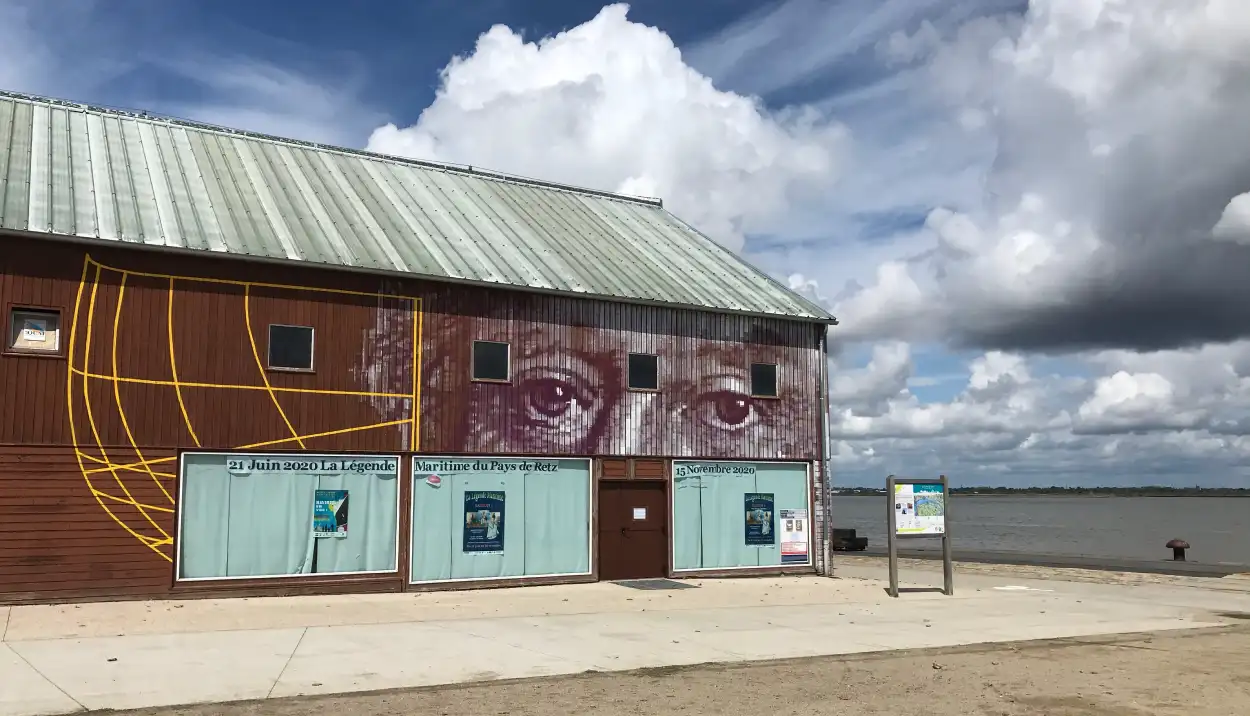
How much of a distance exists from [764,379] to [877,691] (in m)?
15.8

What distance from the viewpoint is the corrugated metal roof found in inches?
806

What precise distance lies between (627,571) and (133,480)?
11050 mm

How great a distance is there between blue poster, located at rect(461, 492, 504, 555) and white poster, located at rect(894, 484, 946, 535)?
857 centimetres

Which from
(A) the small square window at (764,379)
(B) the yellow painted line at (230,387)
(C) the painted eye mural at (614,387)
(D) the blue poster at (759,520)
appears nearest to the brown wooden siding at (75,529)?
(B) the yellow painted line at (230,387)

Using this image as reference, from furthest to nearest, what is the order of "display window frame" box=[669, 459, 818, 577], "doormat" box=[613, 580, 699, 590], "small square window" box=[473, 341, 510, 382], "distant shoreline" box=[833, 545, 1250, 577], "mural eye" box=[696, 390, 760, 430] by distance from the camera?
"distant shoreline" box=[833, 545, 1250, 577]
"mural eye" box=[696, 390, 760, 430]
"display window frame" box=[669, 459, 818, 577]
"doormat" box=[613, 580, 699, 590]
"small square window" box=[473, 341, 510, 382]

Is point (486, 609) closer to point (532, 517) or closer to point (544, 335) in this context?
point (532, 517)

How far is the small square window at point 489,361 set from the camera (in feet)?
75.7

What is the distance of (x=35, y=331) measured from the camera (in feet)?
61.8

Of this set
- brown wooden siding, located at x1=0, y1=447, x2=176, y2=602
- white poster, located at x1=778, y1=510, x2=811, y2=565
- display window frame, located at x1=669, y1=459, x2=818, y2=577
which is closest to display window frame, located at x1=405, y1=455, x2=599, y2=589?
display window frame, located at x1=669, y1=459, x2=818, y2=577

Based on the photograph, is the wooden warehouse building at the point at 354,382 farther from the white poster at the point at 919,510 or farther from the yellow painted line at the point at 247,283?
the white poster at the point at 919,510

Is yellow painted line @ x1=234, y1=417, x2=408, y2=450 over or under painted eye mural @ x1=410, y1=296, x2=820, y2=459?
under

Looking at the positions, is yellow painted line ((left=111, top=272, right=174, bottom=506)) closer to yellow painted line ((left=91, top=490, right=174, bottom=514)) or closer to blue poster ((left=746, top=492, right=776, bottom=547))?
yellow painted line ((left=91, top=490, right=174, bottom=514))

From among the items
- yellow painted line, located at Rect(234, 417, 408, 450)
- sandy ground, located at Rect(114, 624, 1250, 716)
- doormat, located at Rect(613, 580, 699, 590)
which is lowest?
doormat, located at Rect(613, 580, 699, 590)

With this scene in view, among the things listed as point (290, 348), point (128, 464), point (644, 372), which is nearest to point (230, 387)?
point (290, 348)
